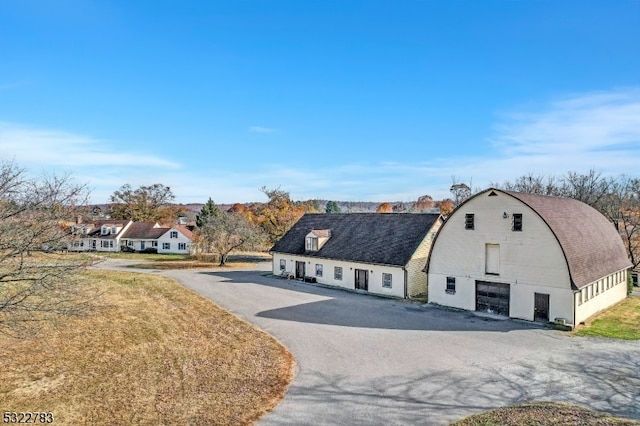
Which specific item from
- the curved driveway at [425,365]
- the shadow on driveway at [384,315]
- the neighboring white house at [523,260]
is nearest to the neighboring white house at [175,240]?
the shadow on driveway at [384,315]

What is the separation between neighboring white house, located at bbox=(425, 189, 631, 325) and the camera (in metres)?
20.6

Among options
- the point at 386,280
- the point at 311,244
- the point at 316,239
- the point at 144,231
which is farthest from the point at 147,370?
the point at 144,231

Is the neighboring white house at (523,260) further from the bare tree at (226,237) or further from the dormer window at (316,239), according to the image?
the bare tree at (226,237)

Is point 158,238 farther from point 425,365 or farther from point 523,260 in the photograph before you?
point 425,365

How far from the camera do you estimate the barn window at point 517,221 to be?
21.8 m

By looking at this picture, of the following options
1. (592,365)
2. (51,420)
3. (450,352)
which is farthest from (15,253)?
(592,365)

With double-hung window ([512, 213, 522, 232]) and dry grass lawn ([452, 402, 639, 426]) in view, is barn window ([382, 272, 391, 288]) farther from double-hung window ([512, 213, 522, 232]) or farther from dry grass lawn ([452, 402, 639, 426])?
dry grass lawn ([452, 402, 639, 426])

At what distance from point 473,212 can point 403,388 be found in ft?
44.1

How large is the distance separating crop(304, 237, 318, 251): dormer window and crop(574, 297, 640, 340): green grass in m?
19.5

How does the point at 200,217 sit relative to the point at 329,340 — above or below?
above

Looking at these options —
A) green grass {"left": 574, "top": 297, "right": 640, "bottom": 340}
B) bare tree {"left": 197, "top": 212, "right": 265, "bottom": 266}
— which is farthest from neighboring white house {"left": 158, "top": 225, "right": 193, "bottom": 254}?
green grass {"left": 574, "top": 297, "right": 640, "bottom": 340}

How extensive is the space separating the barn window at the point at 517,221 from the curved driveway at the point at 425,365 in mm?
4879

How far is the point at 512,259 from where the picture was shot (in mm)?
21953

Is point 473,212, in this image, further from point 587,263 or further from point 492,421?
point 492,421
